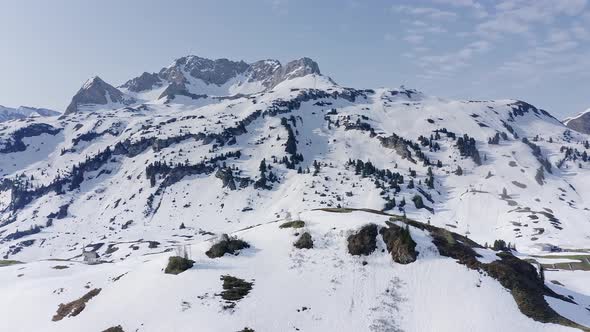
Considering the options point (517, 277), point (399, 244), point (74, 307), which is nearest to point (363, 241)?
point (399, 244)

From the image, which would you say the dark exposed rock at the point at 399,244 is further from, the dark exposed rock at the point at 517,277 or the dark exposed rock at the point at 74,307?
the dark exposed rock at the point at 74,307

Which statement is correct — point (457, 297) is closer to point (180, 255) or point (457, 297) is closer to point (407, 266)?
point (407, 266)

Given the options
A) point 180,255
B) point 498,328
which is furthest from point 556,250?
point 180,255

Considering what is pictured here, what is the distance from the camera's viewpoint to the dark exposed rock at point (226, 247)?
79.1 metres

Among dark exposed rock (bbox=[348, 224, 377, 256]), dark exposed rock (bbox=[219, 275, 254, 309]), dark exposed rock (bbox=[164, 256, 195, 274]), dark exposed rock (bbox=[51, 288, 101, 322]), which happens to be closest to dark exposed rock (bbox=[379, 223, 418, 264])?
dark exposed rock (bbox=[348, 224, 377, 256])

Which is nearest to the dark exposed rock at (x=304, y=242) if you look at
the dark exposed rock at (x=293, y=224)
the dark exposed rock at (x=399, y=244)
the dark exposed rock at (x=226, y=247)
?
the dark exposed rock at (x=293, y=224)

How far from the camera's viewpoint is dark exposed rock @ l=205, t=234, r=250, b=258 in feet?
260

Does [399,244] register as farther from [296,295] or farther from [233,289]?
[233,289]

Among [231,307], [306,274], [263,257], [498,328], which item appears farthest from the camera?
[263,257]

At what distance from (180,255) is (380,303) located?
34.2m

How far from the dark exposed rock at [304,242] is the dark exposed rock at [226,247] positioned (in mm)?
8743

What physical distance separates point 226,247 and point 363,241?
75.0 feet

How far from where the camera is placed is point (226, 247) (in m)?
79.9

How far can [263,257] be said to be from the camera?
77312 millimetres
